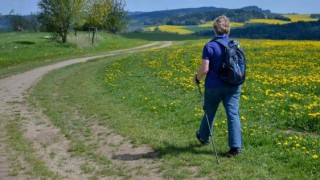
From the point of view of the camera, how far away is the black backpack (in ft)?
26.6

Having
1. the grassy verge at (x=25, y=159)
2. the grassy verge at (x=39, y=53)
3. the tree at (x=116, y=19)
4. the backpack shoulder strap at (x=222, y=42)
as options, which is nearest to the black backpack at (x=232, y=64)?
the backpack shoulder strap at (x=222, y=42)

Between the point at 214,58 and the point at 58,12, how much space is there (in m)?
43.4

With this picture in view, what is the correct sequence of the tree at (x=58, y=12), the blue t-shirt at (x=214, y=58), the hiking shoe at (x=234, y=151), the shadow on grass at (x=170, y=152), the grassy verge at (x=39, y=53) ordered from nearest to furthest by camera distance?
the blue t-shirt at (x=214, y=58) < the hiking shoe at (x=234, y=151) < the shadow on grass at (x=170, y=152) < the grassy verge at (x=39, y=53) < the tree at (x=58, y=12)

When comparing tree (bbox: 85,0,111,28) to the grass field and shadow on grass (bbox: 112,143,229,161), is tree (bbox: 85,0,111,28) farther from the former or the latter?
shadow on grass (bbox: 112,143,229,161)

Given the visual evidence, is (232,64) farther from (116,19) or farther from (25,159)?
(116,19)

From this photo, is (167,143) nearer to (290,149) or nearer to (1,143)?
(290,149)


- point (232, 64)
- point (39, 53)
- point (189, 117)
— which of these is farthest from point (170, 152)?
point (39, 53)

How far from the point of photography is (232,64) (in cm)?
809

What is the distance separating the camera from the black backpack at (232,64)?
8.10 meters

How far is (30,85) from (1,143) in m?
10.7

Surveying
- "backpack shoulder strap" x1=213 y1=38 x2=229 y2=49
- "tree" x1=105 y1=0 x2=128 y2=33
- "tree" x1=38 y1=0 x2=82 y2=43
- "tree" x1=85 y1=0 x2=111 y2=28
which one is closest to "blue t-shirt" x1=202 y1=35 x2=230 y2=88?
"backpack shoulder strap" x1=213 y1=38 x2=229 y2=49

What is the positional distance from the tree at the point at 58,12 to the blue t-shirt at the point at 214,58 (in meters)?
42.5

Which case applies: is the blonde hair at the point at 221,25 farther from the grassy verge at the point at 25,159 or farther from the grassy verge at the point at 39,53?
the grassy verge at the point at 39,53

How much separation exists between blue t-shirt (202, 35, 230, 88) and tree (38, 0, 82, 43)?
42.5m
